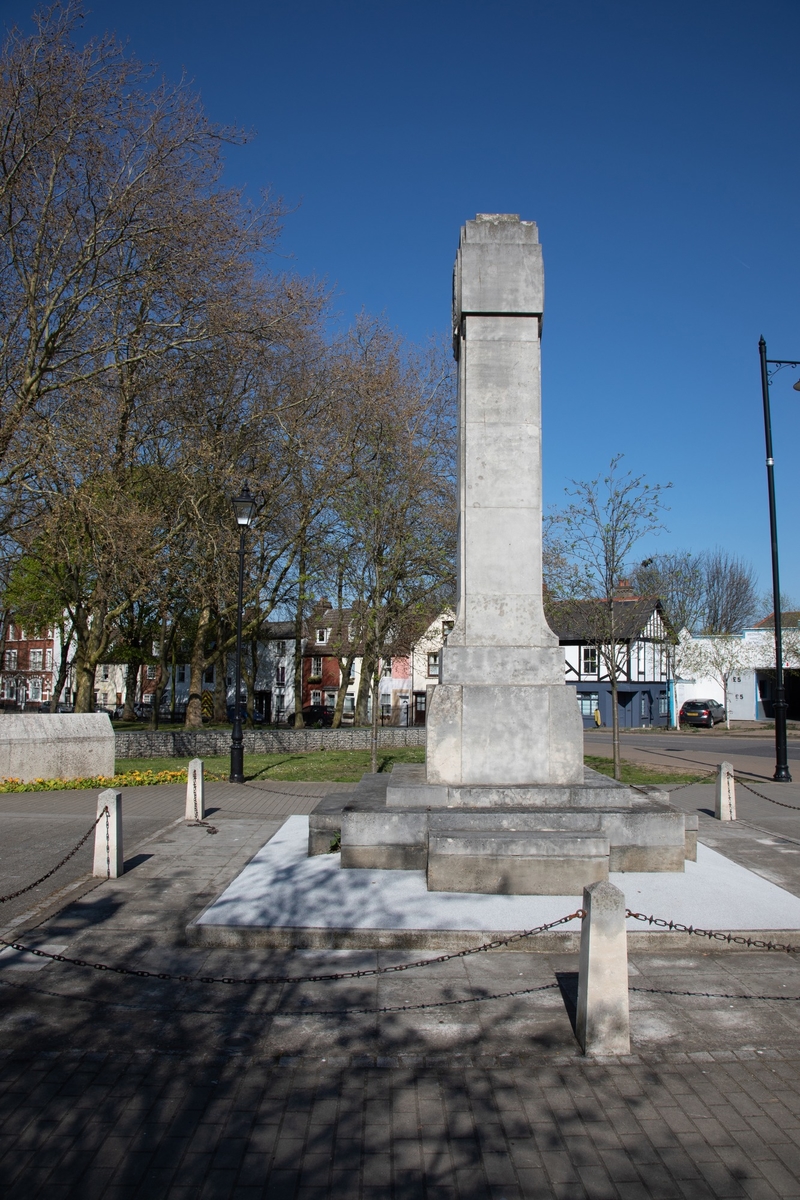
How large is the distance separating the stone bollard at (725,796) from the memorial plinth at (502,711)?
3.46 m

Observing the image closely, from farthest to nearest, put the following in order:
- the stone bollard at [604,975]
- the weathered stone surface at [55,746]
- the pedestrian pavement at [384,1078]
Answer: the weathered stone surface at [55,746]
the stone bollard at [604,975]
the pedestrian pavement at [384,1078]

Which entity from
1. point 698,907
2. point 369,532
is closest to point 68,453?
point 369,532

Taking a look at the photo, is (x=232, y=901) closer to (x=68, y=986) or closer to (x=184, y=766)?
(x=68, y=986)

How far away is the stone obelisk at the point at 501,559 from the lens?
8.57 meters

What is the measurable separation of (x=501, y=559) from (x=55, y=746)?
10.8m

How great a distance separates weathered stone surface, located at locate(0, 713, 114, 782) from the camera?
1559 centimetres

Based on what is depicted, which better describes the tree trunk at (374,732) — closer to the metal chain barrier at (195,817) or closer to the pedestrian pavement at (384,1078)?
the metal chain barrier at (195,817)

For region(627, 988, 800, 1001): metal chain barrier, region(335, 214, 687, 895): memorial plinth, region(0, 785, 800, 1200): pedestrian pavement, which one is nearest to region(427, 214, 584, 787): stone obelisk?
region(335, 214, 687, 895): memorial plinth

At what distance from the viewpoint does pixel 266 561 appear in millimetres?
28391

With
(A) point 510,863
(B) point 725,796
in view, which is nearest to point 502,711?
(A) point 510,863

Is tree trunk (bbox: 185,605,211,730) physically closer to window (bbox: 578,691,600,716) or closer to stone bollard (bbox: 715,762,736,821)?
stone bollard (bbox: 715,762,736,821)

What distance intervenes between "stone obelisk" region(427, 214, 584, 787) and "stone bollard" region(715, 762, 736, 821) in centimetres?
500

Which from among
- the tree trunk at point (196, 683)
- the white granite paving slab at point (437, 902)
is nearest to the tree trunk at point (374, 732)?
the white granite paving slab at point (437, 902)

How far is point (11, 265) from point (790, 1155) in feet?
67.6
